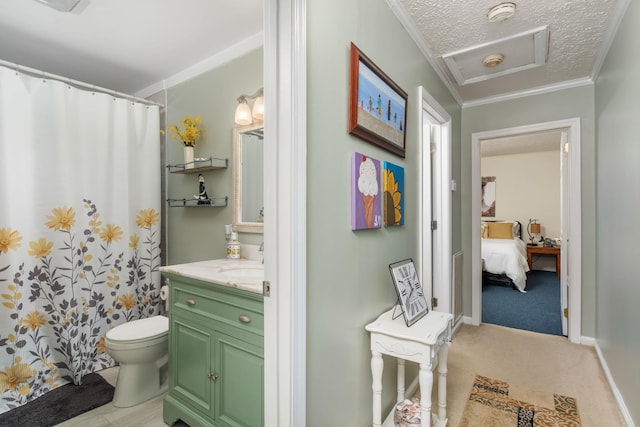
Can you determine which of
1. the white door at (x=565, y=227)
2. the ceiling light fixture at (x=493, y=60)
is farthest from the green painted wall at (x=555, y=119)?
the ceiling light fixture at (x=493, y=60)

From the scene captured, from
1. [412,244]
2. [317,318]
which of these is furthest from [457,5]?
[317,318]

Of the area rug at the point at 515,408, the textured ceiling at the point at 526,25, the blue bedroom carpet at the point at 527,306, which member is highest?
the textured ceiling at the point at 526,25

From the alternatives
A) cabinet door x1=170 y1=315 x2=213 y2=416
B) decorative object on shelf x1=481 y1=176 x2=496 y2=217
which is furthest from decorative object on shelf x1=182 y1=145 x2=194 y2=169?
decorative object on shelf x1=481 y1=176 x2=496 y2=217

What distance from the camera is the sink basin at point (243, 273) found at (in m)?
1.61

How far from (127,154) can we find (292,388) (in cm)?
242

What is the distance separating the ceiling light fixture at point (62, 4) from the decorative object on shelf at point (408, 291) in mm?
2343

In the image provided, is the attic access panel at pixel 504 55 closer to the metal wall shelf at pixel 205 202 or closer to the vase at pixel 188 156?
the metal wall shelf at pixel 205 202

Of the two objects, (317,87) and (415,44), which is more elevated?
(415,44)

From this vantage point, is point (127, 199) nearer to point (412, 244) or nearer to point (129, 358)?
point (129, 358)

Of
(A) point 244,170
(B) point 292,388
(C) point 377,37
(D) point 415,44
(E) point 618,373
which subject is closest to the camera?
(B) point 292,388

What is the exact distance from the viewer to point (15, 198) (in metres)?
2.10

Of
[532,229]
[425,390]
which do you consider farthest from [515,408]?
[532,229]

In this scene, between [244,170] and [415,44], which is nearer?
[415,44]

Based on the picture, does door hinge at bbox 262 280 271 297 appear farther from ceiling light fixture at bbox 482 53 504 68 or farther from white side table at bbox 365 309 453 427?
ceiling light fixture at bbox 482 53 504 68
